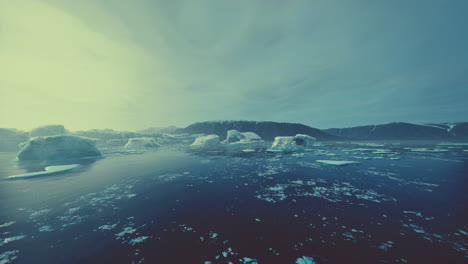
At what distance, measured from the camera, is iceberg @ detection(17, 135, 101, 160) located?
2797 cm

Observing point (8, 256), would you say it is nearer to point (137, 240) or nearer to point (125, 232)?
point (125, 232)

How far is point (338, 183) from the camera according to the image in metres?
11.6

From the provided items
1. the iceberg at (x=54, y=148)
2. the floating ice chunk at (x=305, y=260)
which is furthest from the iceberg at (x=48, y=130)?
the floating ice chunk at (x=305, y=260)

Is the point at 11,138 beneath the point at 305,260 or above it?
above

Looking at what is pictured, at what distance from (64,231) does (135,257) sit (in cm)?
412

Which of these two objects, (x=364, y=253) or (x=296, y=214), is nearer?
(x=364, y=253)

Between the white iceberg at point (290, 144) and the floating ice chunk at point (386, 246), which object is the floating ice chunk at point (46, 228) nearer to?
the floating ice chunk at point (386, 246)

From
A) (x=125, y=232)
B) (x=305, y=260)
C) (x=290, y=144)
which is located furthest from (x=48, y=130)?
(x=305, y=260)

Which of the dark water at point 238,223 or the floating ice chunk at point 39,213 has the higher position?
the dark water at point 238,223

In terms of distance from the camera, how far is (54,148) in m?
28.7

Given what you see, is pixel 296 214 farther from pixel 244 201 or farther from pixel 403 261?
pixel 403 261

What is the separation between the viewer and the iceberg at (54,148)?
1101 inches

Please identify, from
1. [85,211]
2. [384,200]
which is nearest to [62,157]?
[85,211]

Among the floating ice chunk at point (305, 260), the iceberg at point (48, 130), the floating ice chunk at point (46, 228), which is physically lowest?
the floating ice chunk at point (46, 228)
